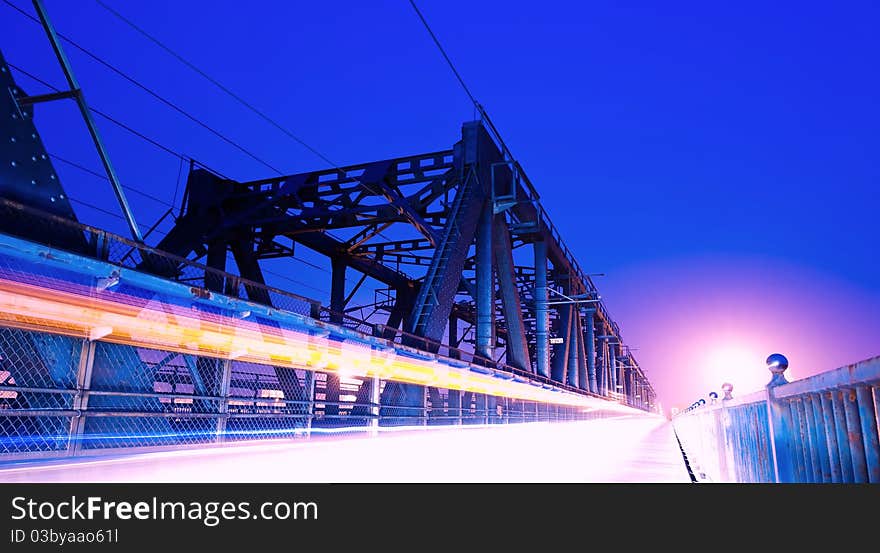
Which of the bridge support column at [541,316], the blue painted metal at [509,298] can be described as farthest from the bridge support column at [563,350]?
the blue painted metal at [509,298]

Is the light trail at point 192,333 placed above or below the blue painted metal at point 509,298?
below

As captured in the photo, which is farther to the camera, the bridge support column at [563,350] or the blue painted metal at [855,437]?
the bridge support column at [563,350]

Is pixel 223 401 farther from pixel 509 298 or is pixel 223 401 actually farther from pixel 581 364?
pixel 581 364

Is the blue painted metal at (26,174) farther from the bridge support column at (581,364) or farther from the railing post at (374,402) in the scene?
the bridge support column at (581,364)

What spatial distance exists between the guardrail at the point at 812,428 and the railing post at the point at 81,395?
7.09 m

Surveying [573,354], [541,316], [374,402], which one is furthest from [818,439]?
[573,354]

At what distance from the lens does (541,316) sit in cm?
3222

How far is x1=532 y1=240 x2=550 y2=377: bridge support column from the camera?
3069cm

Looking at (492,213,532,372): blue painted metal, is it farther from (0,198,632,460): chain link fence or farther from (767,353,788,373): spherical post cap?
(767,353,788,373): spherical post cap

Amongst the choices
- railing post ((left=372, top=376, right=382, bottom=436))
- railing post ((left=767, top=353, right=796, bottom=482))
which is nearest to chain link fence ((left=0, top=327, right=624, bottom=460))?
railing post ((left=372, top=376, right=382, bottom=436))

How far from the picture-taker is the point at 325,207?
69.7ft

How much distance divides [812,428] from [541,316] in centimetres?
2960

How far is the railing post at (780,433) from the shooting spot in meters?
3.28
